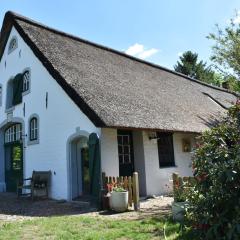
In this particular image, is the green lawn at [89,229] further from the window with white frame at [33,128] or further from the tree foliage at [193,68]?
the tree foliage at [193,68]

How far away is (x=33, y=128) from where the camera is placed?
15180 mm

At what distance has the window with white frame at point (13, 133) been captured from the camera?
54.0 feet

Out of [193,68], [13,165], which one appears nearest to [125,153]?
[13,165]

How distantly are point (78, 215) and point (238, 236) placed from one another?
5.81m

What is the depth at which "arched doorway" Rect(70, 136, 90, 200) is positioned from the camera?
12.8 m

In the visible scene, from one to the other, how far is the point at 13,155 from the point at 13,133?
1.05 m

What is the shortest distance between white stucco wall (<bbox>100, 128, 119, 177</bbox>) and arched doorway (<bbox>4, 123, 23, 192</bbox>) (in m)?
5.53

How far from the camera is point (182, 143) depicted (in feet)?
50.4

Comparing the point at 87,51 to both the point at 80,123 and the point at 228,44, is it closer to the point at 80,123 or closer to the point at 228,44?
the point at 80,123

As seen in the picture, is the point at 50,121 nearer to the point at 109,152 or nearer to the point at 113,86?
the point at 113,86

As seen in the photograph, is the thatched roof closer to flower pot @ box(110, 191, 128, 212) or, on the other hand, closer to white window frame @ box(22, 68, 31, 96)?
white window frame @ box(22, 68, 31, 96)

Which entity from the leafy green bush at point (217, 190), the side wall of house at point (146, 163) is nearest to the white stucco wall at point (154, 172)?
the side wall of house at point (146, 163)

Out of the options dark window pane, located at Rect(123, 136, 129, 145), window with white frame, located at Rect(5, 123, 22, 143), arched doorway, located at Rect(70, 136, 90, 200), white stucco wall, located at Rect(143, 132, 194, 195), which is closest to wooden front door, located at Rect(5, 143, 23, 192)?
window with white frame, located at Rect(5, 123, 22, 143)

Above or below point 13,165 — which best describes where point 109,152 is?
above
